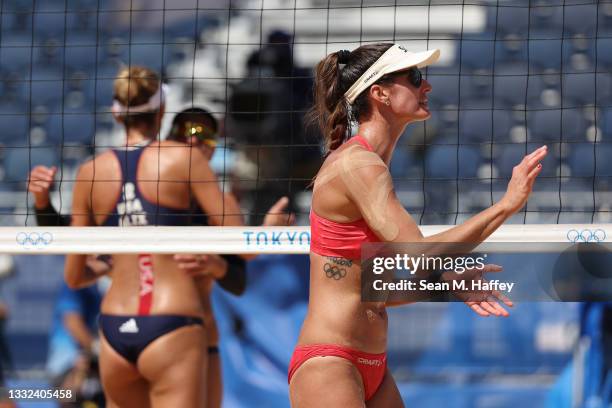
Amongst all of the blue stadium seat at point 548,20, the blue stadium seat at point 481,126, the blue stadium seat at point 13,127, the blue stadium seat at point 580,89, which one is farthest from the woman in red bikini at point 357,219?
the blue stadium seat at point 13,127

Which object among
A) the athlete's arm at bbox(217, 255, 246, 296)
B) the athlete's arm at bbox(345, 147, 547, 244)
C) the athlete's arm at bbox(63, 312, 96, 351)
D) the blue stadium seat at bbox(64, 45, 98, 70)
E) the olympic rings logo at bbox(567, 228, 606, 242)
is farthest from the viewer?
the blue stadium seat at bbox(64, 45, 98, 70)

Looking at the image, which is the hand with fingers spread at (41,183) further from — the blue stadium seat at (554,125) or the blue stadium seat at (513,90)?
the blue stadium seat at (513,90)

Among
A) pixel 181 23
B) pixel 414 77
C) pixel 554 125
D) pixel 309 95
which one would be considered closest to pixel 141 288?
pixel 414 77

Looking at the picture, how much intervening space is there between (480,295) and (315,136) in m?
3.99

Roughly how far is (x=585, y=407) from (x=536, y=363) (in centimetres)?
39

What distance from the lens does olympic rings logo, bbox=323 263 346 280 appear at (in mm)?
3408

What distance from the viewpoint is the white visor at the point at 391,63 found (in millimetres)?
3549

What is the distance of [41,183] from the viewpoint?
504 centimetres

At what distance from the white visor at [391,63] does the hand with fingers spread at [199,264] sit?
1.50 meters

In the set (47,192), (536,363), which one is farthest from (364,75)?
(536,363)

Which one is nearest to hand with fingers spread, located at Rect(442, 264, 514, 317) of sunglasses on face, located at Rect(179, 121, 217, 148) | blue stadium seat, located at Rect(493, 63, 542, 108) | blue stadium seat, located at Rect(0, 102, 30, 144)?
sunglasses on face, located at Rect(179, 121, 217, 148)

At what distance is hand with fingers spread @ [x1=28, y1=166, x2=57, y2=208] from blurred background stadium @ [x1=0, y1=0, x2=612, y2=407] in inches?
17.0

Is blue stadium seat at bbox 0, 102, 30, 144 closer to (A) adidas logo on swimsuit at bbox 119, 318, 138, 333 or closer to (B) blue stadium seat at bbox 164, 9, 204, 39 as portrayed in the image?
(B) blue stadium seat at bbox 164, 9, 204, 39

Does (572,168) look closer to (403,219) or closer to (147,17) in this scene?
(147,17)
